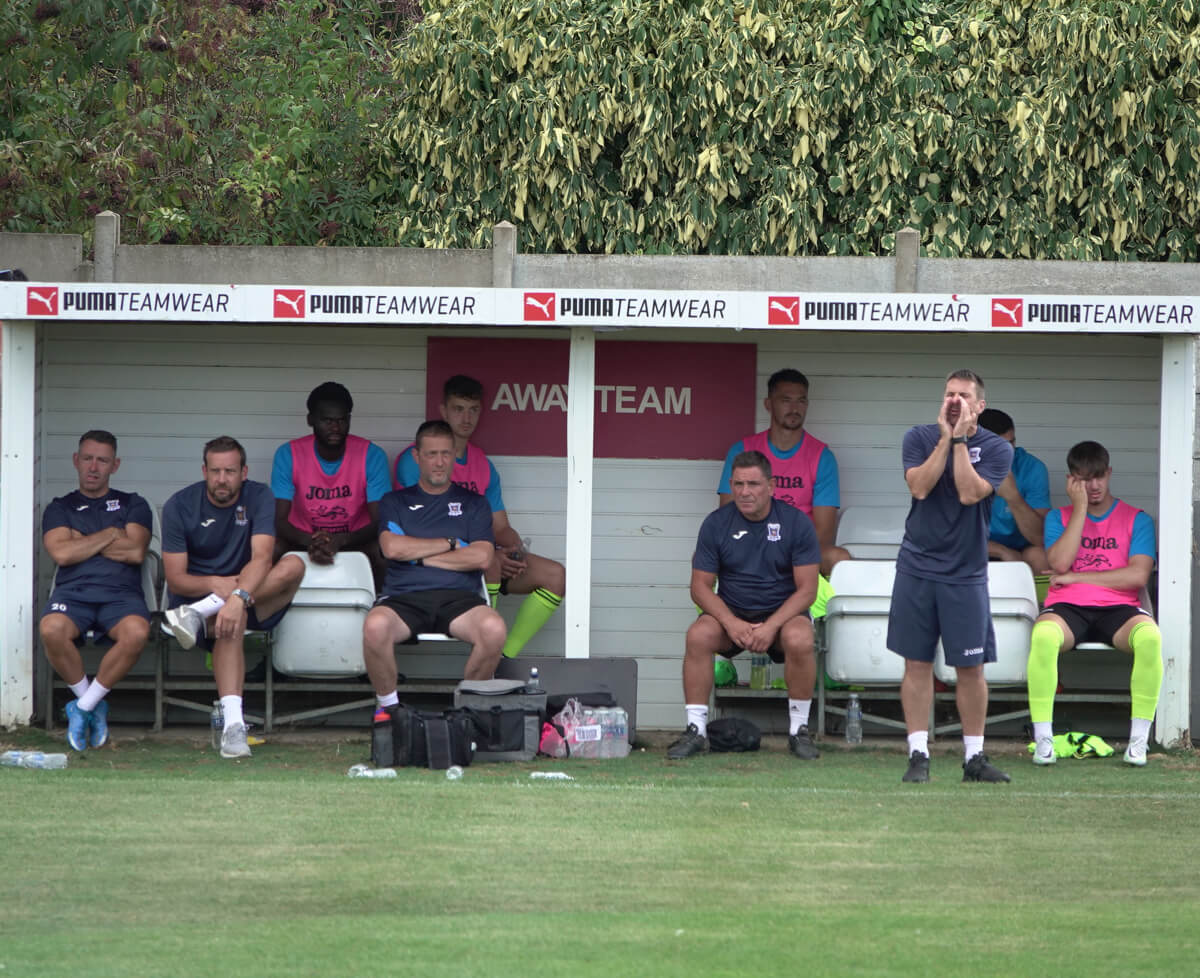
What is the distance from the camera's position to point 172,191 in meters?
15.3

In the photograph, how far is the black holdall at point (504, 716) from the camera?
812cm

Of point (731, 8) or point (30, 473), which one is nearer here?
point (30, 473)

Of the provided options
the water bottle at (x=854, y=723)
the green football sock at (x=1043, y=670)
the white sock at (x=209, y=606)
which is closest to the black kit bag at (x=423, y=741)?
the white sock at (x=209, y=606)

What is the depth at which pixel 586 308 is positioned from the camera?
8.67 m

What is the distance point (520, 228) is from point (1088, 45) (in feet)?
14.9

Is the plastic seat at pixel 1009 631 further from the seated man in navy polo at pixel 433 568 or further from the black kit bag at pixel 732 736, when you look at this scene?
the seated man in navy polo at pixel 433 568

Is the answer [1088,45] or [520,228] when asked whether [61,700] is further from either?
[1088,45]

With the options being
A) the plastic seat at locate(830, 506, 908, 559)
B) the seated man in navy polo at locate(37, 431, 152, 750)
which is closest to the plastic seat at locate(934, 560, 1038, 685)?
the plastic seat at locate(830, 506, 908, 559)

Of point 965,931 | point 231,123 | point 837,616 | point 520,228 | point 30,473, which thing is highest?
point 231,123

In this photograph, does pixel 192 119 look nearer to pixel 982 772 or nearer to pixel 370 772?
pixel 370 772

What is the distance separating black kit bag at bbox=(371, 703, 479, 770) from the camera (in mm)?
7845

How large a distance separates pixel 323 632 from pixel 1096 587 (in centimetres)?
366

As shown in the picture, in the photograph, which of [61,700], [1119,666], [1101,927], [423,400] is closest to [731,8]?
[423,400]

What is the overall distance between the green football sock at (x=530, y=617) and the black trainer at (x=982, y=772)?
2706 millimetres
